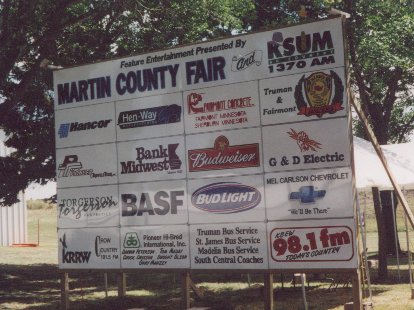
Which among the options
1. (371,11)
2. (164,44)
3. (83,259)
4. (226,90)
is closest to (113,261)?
(83,259)

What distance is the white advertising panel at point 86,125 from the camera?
38.7ft

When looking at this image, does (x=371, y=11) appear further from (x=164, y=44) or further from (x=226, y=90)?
(x=226, y=90)

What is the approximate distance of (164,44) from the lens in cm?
1866

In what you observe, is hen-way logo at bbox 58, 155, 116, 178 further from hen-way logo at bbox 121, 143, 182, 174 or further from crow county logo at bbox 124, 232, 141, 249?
crow county logo at bbox 124, 232, 141, 249

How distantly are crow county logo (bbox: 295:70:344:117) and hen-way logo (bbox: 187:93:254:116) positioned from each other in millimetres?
890

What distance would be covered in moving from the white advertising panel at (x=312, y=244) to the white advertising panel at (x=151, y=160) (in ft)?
6.81

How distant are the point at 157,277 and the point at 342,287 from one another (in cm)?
709

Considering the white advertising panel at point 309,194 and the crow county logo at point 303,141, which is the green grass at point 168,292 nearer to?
the white advertising panel at point 309,194

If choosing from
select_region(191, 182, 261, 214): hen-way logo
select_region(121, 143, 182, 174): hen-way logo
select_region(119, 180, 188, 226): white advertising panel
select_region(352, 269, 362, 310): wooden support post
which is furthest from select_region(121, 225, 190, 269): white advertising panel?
select_region(352, 269, 362, 310): wooden support post

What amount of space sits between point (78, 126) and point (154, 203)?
→ 7.63 ft

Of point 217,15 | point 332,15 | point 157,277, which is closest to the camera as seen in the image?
point 332,15

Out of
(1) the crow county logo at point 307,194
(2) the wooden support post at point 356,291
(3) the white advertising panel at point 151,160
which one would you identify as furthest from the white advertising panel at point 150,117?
(2) the wooden support post at point 356,291

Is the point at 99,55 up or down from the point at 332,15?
up

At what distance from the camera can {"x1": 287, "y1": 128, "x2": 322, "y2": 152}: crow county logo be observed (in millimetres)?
9702
